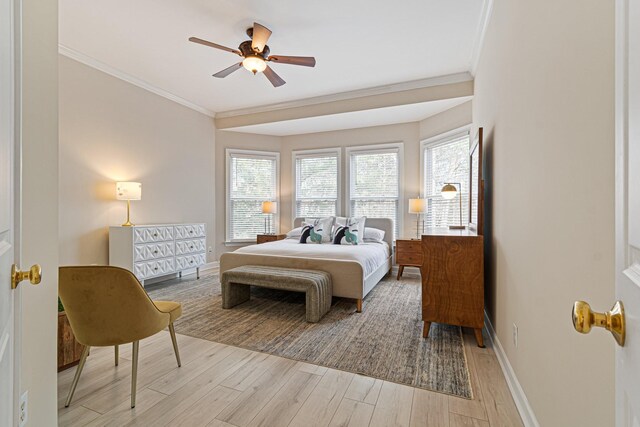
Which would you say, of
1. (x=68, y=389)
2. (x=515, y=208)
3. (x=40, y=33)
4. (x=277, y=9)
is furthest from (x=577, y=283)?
(x=277, y=9)

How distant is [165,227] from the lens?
4137 millimetres

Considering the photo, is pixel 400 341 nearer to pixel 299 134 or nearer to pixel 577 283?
pixel 577 283

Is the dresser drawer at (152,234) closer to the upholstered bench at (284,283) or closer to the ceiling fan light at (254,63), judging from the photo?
the upholstered bench at (284,283)

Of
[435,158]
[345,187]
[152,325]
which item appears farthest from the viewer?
[345,187]

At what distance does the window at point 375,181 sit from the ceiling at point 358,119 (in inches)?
19.5

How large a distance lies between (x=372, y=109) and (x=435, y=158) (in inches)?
53.7

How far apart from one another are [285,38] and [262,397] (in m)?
3.39

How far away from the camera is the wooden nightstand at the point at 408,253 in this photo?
4578mm

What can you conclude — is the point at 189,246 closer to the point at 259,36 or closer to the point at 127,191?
the point at 127,191

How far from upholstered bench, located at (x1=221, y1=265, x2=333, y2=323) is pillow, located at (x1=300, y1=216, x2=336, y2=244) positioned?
4.41 feet

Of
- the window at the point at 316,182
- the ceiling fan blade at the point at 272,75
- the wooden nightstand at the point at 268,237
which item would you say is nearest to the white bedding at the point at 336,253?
the wooden nightstand at the point at 268,237

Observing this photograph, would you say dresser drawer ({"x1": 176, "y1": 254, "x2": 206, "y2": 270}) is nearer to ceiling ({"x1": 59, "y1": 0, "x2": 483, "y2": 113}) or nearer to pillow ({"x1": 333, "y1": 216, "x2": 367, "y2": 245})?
pillow ({"x1": 333, "y1": 216, "x2": 367, "y2": 245})

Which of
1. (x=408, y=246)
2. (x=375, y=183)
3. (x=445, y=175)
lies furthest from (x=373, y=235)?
(x=445, y=175)

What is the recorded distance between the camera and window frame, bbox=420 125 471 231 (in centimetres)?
421
